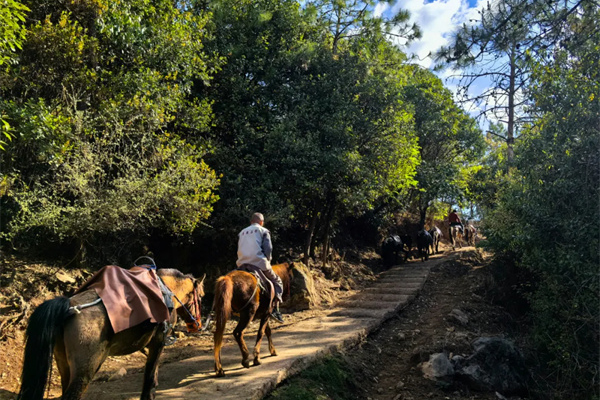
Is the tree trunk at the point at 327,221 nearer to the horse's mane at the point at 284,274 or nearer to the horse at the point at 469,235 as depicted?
the horse's mane at the point at 284,274

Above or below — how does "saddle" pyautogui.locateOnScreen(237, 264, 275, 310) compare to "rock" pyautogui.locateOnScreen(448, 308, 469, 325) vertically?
above

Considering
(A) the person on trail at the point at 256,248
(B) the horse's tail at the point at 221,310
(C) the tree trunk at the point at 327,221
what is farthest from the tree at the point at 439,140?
(B) the horse's tail at the point at 221,310

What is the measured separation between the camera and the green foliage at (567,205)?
6.08 m

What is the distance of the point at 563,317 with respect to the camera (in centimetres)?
666

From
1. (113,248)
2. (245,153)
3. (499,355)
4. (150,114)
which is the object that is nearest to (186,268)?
(113,248)

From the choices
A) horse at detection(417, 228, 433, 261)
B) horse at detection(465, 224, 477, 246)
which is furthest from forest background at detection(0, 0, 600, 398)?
horse at detection(465, 224, 477, 246)

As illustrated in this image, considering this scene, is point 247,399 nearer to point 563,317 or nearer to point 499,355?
point 499,355

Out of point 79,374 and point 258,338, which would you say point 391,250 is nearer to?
point 258,338

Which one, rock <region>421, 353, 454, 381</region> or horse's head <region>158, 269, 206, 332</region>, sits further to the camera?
rock <region>421, 353, 454, 381</region>

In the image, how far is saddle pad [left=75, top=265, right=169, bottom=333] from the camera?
3846 mm

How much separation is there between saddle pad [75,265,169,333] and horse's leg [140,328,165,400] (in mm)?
355

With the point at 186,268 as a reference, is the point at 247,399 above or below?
below

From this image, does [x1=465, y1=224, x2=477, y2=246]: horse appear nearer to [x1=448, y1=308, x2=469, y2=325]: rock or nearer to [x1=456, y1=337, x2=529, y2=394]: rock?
[x1=448, y1=308, x2=469, y2=325]: rock

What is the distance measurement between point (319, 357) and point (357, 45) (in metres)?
10.7
